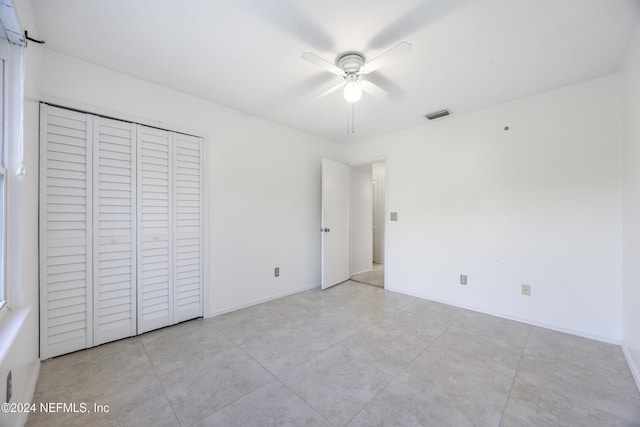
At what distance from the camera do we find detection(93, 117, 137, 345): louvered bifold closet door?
209 cm

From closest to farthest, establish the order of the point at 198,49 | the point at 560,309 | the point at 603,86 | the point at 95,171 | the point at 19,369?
1. the point at 19,369
2. the point at 198,49
3. the point at 95,171
4. the point at 603,86
5. the point at 560,309

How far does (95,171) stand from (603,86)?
4.67 meters

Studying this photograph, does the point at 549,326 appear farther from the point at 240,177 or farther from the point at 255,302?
the point at 240,177

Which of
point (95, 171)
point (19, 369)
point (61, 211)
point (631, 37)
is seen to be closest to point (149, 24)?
point (95, 171)

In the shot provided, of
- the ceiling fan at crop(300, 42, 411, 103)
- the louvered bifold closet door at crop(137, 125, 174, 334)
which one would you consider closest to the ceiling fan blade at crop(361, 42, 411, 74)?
the ceiling fan at crop(300, 42, 411, 103)

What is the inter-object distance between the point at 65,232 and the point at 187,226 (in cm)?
91

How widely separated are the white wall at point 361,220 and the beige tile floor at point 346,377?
84.2 inches

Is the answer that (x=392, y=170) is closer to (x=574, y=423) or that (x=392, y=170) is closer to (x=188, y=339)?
(x=574, y=423)

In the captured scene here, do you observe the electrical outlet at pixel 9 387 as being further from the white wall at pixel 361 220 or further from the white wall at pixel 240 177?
the white wall at pixel 361 220

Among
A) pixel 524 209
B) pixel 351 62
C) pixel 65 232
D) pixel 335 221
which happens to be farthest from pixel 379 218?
pixel 65 232

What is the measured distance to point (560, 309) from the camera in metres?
2.42

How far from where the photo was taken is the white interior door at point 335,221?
12.4ft

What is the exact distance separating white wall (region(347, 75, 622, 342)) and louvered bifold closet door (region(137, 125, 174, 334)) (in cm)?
302

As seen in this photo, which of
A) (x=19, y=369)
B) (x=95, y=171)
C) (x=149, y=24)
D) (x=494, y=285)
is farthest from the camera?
(x=494, y=285)
